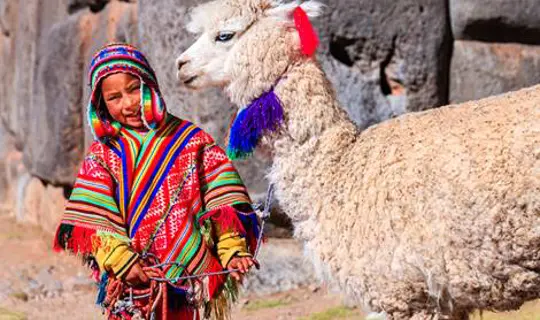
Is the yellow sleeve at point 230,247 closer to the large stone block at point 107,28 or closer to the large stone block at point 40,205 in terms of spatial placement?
the large stone block at point 107,28

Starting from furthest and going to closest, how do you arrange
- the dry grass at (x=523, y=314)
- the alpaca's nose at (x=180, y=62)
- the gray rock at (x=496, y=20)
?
the gray rock at (x=496, y=20), the dry grass at (x=523, y=314), the alpaca's nose at (x=180, y=62)

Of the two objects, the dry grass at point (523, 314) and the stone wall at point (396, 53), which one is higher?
the stone wall at point (396, 53)

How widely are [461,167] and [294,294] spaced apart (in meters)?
3.05

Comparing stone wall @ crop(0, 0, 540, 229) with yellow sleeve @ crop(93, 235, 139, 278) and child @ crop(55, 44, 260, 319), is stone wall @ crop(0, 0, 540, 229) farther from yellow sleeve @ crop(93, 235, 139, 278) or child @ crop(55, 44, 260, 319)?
yellow sleeve @ crop(93, 235, 139, 278)

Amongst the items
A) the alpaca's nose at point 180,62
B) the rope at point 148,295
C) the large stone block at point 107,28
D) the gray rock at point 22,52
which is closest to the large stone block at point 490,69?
the large stone block at point 107,28

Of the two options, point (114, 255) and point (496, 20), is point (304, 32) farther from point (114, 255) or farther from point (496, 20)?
point (496, 20)

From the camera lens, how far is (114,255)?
107 inches

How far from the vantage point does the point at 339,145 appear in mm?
3148

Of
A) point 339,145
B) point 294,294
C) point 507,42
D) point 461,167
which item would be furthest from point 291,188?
point 507,42

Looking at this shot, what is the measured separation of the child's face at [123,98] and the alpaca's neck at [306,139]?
0.53m

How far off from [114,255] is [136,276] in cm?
Result: 10

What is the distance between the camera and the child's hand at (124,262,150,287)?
274cm

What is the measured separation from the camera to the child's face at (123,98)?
112 inches

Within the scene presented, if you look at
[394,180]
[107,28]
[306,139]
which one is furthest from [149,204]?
[107,28]
